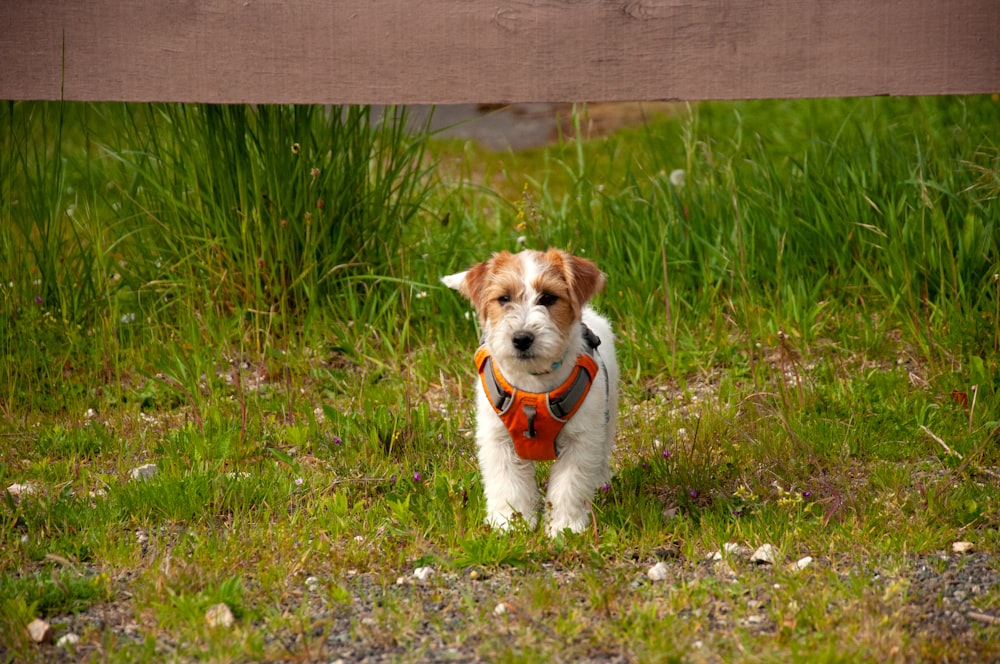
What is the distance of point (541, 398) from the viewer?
13.4ft

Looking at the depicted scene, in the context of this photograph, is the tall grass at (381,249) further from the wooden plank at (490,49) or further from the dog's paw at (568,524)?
the dog's paw at (568,524)

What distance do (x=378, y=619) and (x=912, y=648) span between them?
170 cm

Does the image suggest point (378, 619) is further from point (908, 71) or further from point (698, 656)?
point (908, 71)

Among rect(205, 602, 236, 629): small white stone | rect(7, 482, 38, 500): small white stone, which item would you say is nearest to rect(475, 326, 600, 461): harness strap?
rect(205, 602, 236, 629): small white stone

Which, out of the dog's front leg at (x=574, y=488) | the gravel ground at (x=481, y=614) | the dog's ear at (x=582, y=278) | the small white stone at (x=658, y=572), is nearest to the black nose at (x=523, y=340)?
the dog's ear at (x=582, y=278)

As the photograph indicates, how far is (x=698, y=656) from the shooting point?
3207mm

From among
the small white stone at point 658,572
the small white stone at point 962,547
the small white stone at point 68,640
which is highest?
the small white stone at point 962,547

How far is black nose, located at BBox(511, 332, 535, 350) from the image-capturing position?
3.97m

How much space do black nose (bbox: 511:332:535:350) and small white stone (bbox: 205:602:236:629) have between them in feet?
4.67

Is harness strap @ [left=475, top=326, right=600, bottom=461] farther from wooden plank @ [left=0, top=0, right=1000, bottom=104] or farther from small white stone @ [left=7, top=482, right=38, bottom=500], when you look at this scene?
small white stone @ [left=7, top=482, right=38, bottom=500]

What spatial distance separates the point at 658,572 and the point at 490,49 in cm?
274

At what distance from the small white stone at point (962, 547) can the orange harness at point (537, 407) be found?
4.98 feet

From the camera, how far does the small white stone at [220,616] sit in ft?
11.2

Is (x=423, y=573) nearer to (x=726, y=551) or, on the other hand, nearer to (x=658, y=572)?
(x=658, y=572)
